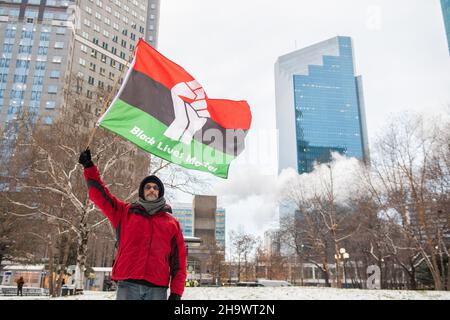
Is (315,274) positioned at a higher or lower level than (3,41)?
lower

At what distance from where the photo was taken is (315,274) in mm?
112625

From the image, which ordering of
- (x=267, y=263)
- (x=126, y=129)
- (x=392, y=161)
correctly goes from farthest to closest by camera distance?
(x=267, y=263) < (x=392, y=161) < (x=126, y=129)

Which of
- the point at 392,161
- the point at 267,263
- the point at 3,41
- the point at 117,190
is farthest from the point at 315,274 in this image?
the point at 3,41

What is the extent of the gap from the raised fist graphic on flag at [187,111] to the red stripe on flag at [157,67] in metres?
0.13

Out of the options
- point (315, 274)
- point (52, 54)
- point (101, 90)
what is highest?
point (52, 54)

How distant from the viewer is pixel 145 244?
396 cm

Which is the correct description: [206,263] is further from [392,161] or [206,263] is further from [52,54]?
[52,54]

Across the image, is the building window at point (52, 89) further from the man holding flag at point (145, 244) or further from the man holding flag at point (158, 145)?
the man holding flag at point (145, 244)

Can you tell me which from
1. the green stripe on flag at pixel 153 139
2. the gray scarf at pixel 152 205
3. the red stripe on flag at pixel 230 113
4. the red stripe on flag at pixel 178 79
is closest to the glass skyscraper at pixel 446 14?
the red stripe on flag at pixel 230 113

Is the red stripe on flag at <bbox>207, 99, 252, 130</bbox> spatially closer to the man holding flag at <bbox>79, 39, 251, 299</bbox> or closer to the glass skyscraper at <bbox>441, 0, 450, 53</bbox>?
the man holding flag at <bbox>79, 39, 251, 299</bbox>

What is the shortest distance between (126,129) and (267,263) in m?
72.4

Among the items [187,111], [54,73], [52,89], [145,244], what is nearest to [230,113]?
[187,111]

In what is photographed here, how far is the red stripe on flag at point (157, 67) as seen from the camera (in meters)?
6.16

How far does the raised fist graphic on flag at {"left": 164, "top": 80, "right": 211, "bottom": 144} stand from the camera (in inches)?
243
